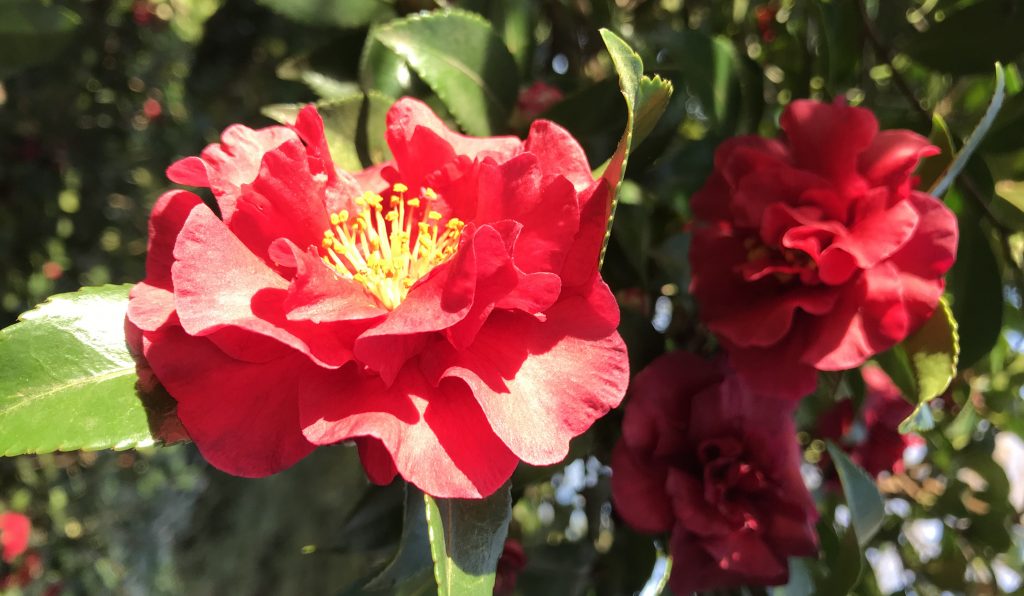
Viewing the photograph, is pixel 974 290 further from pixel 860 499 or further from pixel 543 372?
pixel 543 372

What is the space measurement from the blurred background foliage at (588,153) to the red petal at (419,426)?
172 mm

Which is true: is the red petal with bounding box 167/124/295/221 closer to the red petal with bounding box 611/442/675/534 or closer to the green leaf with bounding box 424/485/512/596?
the green leaf with bounding box 424/485/512/596

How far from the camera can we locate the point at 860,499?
1.90 feet

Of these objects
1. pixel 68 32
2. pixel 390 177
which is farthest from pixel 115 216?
pixel 390 177

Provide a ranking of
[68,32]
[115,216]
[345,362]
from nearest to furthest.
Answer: [345,362], [68,32], [115,216]

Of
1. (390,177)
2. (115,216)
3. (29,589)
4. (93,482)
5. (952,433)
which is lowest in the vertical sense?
(29,589)

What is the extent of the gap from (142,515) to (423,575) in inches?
82.0

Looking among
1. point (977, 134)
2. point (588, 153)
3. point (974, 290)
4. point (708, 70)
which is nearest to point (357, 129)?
point (588, 153)

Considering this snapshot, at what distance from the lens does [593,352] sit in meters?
0.42

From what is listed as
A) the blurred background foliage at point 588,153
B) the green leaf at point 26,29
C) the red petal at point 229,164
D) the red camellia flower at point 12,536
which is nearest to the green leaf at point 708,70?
the blurred background foliage at point 588,153

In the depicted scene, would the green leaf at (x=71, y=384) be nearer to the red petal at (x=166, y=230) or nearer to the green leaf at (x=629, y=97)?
the red petal at (x=166, y=230)

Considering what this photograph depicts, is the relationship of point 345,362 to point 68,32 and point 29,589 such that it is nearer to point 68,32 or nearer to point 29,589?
point 68,32

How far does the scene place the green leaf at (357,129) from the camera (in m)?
0.58

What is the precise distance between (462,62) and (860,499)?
498 mm
